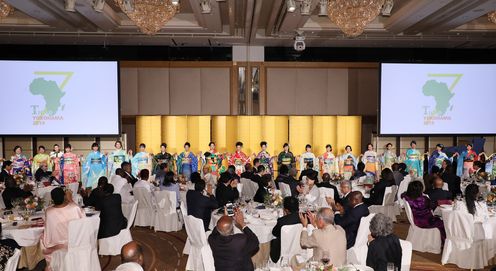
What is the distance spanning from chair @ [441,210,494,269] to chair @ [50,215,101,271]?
464 centimetres

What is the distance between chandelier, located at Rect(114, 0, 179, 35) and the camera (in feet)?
23.8

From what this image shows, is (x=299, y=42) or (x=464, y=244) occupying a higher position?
(x=299, y=42)

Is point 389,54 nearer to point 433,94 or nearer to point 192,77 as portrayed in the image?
point 433,94

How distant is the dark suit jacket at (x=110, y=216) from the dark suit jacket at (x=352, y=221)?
304cm

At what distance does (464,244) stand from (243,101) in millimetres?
9109

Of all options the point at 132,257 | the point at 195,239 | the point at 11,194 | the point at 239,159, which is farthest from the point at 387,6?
the point at 132,257

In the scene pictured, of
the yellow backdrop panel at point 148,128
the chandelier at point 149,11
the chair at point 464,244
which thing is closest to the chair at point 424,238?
the chair at point 464,244

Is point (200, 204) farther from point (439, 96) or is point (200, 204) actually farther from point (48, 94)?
point (439, 96)

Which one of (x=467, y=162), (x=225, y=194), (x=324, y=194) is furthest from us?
(x=467, y=162)

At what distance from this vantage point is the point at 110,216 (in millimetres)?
6883

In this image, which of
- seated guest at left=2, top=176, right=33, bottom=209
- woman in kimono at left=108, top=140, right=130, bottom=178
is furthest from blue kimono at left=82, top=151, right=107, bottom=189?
seated guest at left=2, top=176, right=33, bottom=209

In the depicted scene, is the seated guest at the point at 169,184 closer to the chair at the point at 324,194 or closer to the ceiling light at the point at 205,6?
the chair at the point at 324,194

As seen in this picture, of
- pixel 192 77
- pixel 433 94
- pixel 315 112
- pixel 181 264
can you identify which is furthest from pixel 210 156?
pixel 433 94

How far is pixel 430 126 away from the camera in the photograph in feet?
46.7
